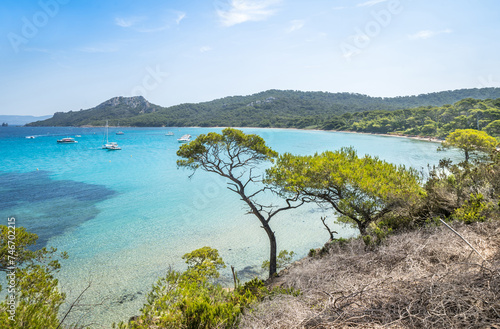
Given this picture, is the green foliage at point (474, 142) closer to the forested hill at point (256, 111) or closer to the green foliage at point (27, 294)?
the green foliage at point (27, 294)

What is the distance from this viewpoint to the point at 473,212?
277 inches

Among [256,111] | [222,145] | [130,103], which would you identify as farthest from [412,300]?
[130,103]

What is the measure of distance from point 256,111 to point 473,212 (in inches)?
5424

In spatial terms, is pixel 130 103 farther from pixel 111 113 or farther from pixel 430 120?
pixel 430 120

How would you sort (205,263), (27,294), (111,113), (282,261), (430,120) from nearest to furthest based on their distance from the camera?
(27,294), (205,263), (282,261), (430,120), (111,113)

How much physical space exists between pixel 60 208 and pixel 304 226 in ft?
57.9

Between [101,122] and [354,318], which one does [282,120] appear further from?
[354,318]

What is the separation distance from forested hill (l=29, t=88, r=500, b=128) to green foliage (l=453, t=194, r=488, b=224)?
102631mm

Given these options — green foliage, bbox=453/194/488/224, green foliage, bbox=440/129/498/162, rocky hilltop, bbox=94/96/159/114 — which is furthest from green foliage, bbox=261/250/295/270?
rocky hilltop, bbox=94/96/159/114

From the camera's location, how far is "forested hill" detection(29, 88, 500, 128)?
123 metres

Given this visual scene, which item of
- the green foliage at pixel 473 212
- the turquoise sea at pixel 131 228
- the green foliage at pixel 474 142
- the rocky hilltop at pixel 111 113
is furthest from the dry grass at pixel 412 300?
the rocky hilltop at pixel 111 113

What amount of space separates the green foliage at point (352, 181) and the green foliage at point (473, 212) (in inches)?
53.2

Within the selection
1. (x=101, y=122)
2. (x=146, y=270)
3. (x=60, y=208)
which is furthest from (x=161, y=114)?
(x=146, y=270)

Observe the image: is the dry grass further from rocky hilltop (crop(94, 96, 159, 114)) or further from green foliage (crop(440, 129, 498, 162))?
rocky hilltop (crop(94, 96, 159, 114))
